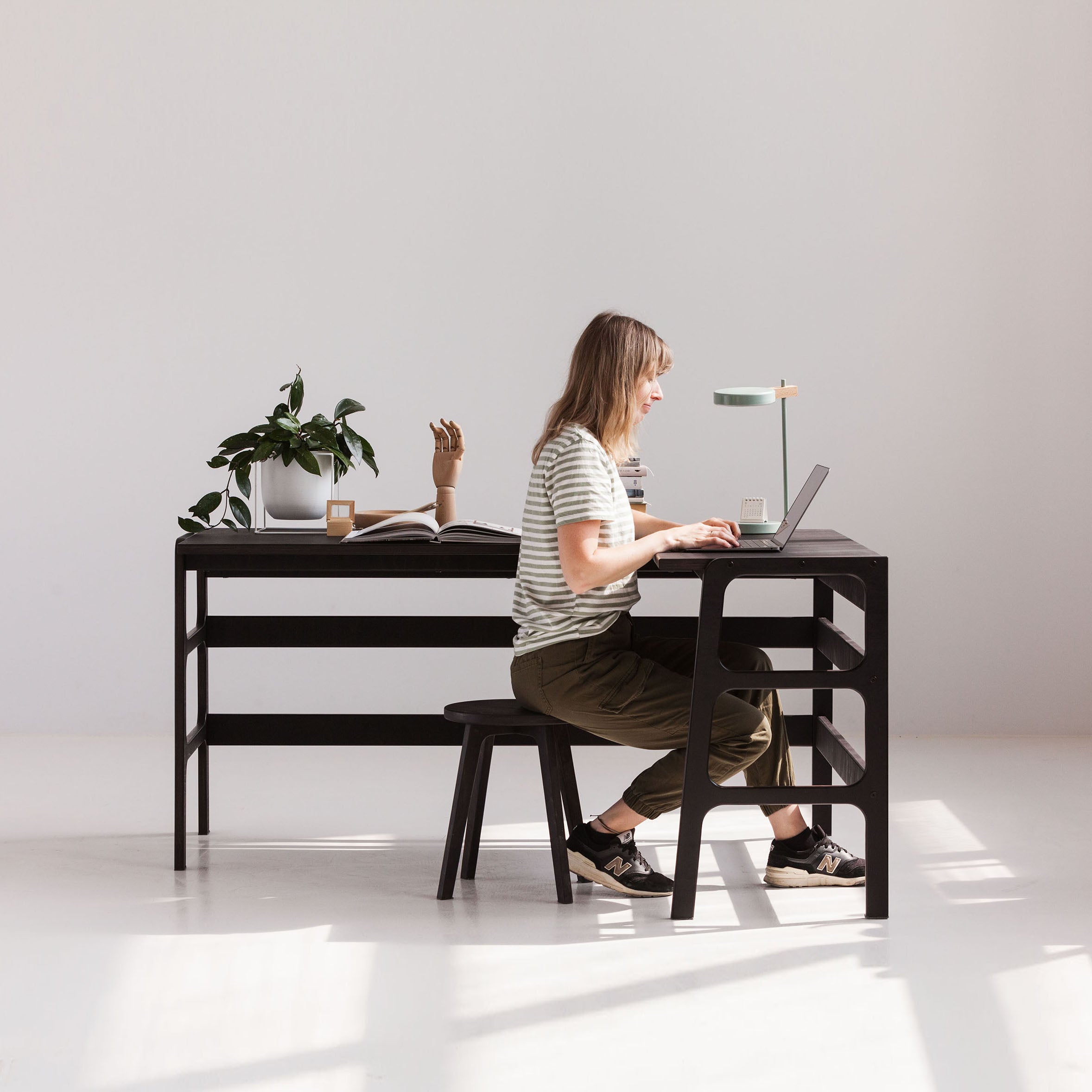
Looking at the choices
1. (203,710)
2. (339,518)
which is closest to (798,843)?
(339,518)

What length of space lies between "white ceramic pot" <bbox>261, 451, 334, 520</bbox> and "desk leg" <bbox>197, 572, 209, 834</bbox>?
0.28m

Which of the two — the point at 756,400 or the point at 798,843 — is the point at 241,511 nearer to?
the point at 756,400

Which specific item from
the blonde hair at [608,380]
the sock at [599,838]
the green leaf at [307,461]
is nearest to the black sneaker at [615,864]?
the sock at [599,838]

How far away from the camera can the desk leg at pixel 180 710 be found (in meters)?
2.93

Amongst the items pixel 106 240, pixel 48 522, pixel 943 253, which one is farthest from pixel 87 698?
pixel 943 253

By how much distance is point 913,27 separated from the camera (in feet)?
14.9

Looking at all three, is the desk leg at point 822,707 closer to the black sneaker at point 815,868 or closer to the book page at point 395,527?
the black sneaker at point 815,868

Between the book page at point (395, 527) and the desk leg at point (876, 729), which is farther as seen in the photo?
the book page at point (395, 527)

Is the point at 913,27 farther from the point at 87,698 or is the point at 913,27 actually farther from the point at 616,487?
the point at 87,698

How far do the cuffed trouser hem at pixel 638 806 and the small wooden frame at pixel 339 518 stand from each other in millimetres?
882

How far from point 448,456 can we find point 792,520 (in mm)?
883

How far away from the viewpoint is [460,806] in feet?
9.07

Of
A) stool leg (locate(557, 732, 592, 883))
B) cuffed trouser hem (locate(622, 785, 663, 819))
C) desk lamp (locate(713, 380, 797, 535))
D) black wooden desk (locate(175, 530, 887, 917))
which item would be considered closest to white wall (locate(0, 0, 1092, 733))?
black wooden desk (locate(175, 530, 887, 917))

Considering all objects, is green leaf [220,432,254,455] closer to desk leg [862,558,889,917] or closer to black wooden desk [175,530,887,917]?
black wooden desk [175,530,887,917]
